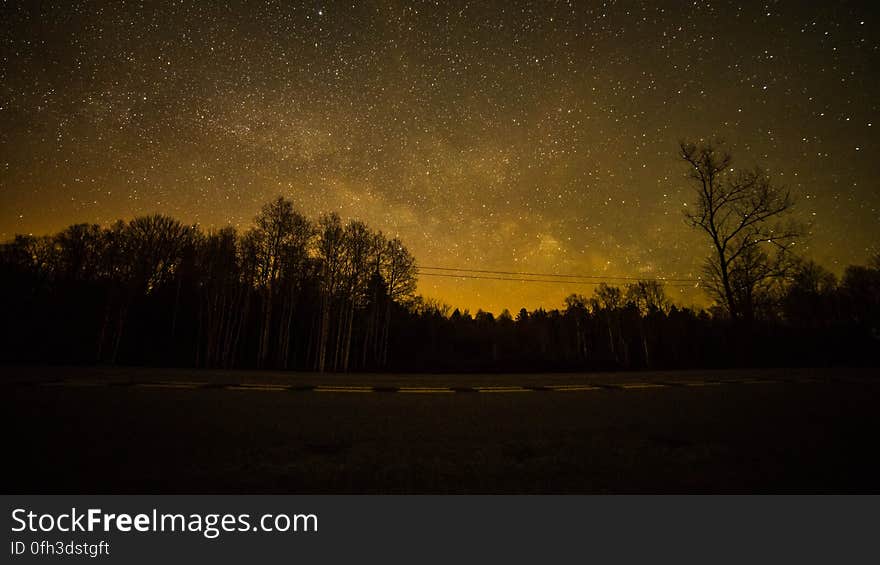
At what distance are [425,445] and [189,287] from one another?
39.3m

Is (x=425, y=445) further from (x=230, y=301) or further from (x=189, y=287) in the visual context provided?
(x=189, y=287)

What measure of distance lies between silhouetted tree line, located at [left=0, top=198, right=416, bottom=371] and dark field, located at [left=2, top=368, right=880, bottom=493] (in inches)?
902

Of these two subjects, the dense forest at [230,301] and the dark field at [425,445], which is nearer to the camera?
the dark field at [425,445]

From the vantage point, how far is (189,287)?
33594mm

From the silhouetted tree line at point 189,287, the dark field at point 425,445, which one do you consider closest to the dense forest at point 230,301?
the silhouetted tree line at point 189,287

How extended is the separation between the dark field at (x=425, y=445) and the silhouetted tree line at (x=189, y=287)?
75.1 ft

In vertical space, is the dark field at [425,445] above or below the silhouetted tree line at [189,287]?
below

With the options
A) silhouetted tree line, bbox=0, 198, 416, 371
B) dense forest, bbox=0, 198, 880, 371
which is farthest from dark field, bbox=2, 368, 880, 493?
silhouetted tree line, bbox=0, 198, 416, 371

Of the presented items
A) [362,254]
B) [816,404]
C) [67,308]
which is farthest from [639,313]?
[67,308]

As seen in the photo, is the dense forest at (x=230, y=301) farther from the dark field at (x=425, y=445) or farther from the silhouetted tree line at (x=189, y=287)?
the dark field at (x=425, y=445)

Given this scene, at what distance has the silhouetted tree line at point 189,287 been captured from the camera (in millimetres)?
28422

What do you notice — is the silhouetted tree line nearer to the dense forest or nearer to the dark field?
the dense forest

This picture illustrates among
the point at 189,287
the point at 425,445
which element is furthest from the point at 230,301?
the point at 425,445

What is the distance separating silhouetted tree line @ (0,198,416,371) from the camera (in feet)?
93.2
